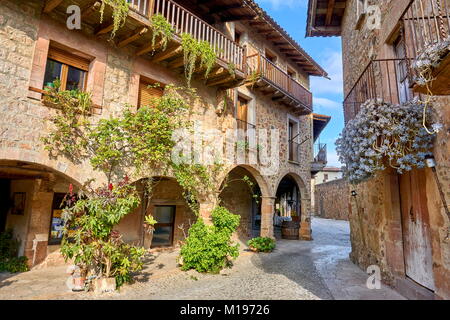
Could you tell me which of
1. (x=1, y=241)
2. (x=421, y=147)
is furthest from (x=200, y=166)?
(x=1, y=241)

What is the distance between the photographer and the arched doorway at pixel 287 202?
47.1 feet

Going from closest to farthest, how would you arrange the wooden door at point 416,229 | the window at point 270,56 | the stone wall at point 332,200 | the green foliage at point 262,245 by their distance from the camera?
the wooden door at point 416,229
the green foliage at point 262,245
the window at point 270,56
the stone wall at point 332,200

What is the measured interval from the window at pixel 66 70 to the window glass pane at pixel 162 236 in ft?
17.6

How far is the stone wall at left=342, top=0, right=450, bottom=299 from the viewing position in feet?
11.7

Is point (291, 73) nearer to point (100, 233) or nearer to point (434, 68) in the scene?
point (434, 68)

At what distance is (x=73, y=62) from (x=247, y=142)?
18.6ft

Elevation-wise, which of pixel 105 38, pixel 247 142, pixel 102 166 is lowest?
pixel 102 166

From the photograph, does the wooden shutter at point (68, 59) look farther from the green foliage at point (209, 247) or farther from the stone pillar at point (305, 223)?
the stone pillar at point (305, 223)

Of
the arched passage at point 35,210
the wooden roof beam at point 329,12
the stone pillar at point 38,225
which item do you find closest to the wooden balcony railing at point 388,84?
the wooden roof beam at point 329,12

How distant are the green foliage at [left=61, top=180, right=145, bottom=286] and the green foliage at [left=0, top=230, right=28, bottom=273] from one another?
2.44 m

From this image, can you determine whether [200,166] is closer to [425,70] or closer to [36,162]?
[36,162]

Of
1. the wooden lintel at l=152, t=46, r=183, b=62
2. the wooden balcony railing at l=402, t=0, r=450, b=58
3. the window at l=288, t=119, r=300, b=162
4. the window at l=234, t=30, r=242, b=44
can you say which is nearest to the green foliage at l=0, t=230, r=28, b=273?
the wooden lintel at l=152, t=46, r=183, b=62

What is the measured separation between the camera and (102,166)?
5.28 meters

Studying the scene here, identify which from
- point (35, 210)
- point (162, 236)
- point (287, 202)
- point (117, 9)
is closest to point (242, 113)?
point (162, 236)
